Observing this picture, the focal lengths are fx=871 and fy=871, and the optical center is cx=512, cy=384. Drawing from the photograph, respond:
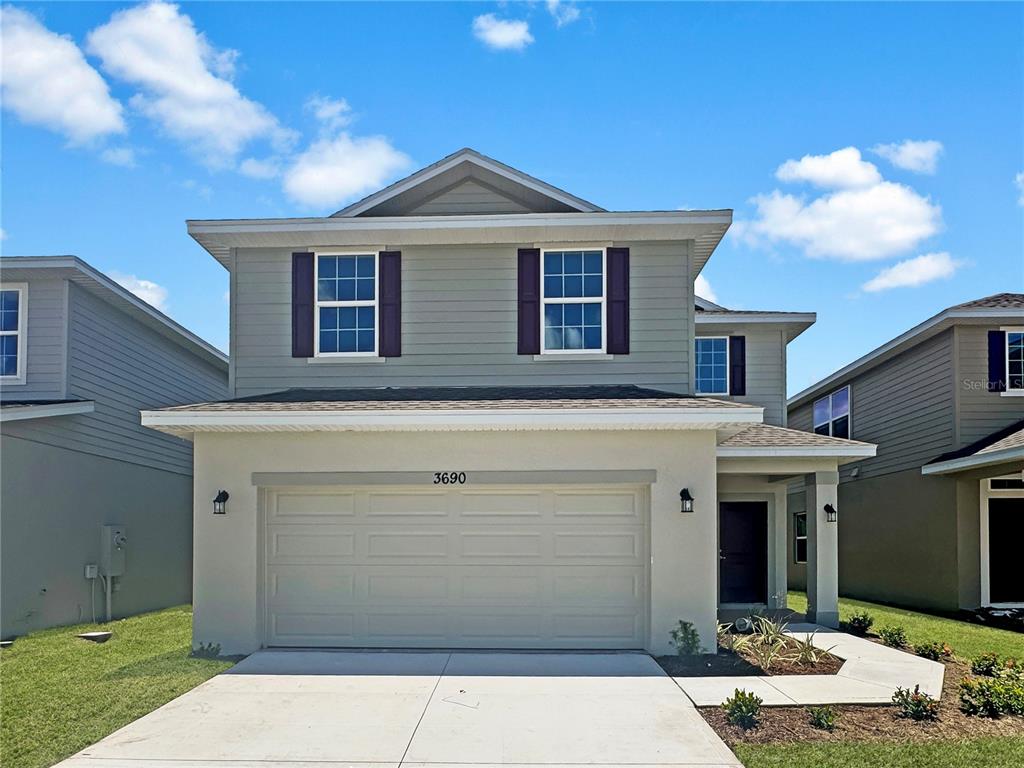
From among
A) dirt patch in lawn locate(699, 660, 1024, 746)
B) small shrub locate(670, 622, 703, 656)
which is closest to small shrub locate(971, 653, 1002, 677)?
dirt patch in lawn locate(699, 660, 1024, 746)

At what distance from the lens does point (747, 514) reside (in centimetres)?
1658

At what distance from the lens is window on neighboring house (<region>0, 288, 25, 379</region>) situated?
14055 mm

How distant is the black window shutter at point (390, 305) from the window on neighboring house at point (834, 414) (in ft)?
44.4

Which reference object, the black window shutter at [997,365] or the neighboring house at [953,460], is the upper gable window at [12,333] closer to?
the neighboring house at [953,460]

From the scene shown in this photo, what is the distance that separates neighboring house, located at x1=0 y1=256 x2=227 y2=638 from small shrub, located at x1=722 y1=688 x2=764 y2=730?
1039 centimetres

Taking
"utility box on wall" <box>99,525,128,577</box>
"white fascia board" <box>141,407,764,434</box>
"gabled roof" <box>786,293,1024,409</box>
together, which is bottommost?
"utility box on wall" <box>99,525,128,577</box>

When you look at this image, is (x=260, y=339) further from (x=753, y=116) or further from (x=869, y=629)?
(x=869, y=629)

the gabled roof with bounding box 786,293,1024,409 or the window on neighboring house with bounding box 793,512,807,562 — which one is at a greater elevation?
the gabled roof with bounding box 786,293,1024,409

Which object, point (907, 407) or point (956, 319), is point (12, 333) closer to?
point (956, 319)

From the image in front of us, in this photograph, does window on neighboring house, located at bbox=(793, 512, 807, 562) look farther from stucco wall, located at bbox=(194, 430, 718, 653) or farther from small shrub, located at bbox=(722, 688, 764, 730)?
small shrub, located at bbox=(722, 688, 764, 730)

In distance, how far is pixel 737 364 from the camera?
17.5 meters

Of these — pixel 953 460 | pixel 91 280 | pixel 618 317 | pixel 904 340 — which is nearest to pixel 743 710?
pixel 618 317

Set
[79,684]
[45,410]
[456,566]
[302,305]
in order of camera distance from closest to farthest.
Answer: [79,684], [456,566], [302,305], [45,410]

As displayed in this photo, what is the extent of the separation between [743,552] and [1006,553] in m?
4.61
